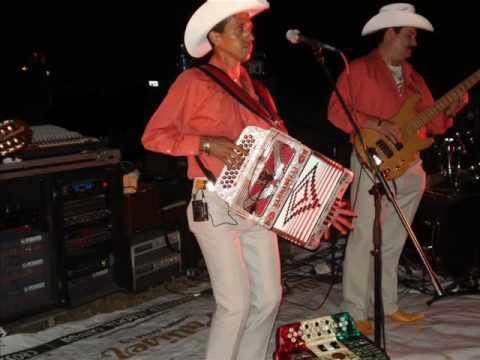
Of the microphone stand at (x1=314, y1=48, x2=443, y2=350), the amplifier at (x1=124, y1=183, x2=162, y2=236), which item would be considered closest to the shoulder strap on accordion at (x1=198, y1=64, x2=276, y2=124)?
the microphone stand at (x1=314, y1=48, x2=443, y2=350)

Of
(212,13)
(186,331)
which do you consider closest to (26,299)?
(186,331)

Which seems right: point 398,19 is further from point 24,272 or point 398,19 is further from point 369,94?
point 24,272

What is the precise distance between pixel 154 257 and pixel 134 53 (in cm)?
376

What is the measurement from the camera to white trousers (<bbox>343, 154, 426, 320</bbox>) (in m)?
3.92

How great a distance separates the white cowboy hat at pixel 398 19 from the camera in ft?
12.7

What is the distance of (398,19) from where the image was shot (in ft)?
12.7

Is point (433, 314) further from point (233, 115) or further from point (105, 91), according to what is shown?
point (105, 91)

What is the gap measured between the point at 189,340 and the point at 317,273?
6.28ft

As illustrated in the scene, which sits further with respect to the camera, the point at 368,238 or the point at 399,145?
the point at 368,238

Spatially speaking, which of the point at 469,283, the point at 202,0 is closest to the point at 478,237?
the point at 469,283

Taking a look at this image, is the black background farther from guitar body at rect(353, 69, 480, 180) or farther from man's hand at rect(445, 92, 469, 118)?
guitar body at rect(353, 69, 480, 180)

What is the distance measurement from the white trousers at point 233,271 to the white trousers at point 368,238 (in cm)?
121

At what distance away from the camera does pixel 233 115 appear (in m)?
2.84

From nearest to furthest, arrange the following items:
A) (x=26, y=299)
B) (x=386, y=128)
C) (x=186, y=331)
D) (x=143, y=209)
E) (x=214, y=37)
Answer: (x=214, y=37)
(x=386, y=128)
(x=186, y=331)
(x=26, y=299)
(x=143, y=209)
